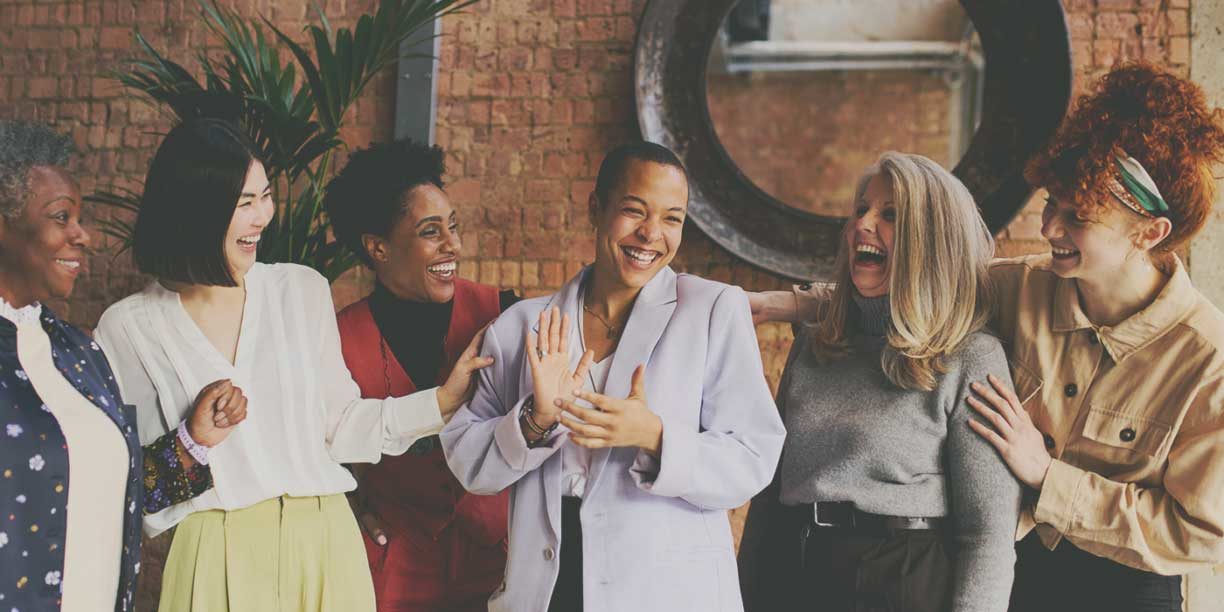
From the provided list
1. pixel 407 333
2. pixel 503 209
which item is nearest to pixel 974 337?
pixel 407 333

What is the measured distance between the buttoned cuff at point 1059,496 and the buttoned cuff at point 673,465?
76cm

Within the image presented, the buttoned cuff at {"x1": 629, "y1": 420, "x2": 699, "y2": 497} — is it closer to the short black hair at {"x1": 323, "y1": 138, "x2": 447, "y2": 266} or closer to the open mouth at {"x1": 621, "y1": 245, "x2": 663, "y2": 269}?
the open mouth at {"x1": 621, "y1": 245, "x2": 663, "y2": 269}

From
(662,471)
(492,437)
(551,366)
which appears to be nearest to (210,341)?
(492,437)

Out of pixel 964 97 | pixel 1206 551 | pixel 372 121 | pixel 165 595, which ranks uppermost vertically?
pixel 964 97

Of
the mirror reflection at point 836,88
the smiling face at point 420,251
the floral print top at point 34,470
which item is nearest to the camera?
the floral print top at point 34,470

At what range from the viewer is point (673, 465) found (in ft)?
5.82

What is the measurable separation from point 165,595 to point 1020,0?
3.15 metres

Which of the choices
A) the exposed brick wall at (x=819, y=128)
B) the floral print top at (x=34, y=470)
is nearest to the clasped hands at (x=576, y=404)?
the floral print top at (x=34, y=470)

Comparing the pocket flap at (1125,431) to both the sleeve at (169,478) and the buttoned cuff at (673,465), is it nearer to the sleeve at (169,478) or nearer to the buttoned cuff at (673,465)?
the buttoned cuff at (673,465)

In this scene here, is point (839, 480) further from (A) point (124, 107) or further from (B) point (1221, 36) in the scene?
(A) point (124, 107)

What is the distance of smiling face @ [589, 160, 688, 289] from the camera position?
200cm

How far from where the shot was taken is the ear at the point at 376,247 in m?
2.66

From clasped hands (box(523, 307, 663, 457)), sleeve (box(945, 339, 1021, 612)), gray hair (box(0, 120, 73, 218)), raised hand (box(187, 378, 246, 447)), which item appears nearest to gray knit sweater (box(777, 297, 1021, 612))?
sleeve (box(945, 339, 1021, 612))

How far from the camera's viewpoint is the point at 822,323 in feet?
7.47
